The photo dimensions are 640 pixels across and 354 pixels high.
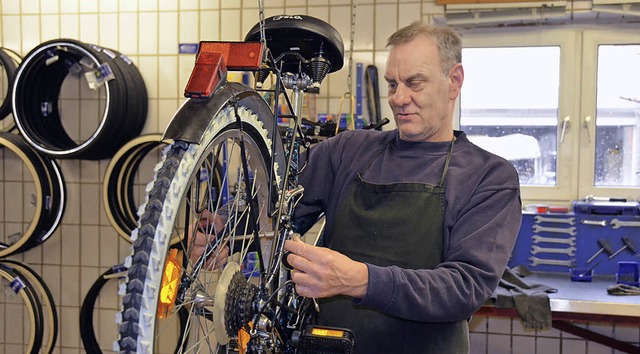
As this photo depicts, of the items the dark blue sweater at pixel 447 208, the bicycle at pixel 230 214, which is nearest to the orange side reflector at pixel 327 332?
the bicycle at pixel 230 214

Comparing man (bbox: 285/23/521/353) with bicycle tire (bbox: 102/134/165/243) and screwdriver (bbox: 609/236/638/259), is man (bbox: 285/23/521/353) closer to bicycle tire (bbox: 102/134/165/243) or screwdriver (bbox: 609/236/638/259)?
screwdriver (bbox: 609/236/638/259)

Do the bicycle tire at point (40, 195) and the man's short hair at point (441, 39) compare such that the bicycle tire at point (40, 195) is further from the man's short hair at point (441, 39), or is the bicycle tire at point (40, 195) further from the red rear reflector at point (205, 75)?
the red rear reflector at point (205, 75)

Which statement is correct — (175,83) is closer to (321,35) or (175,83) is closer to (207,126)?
(321,35)

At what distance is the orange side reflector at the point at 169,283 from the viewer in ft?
2.76

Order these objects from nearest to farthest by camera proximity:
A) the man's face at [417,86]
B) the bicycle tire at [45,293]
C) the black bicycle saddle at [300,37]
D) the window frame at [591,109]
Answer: the black bicycle saddle at [300,37], the man's face at [417,86], the window frame at [591,109], the bicycle tire at [45,293]

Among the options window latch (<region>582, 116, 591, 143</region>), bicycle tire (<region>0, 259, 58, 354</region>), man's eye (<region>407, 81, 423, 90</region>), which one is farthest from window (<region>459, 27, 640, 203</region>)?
bicycle tire (<region>0, 259, 58, 354</region>)

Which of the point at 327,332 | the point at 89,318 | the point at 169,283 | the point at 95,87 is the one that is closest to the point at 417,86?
the point at 327,332

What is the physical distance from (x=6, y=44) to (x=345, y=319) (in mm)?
2680

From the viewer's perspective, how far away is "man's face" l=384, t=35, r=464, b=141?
4.83ft

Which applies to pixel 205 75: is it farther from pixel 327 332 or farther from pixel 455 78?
pixel 455 78

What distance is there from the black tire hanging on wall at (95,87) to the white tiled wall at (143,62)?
15 centimetres

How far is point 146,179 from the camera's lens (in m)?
3.12

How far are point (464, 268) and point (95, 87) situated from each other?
2232mm

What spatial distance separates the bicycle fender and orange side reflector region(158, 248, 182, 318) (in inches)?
6.6
